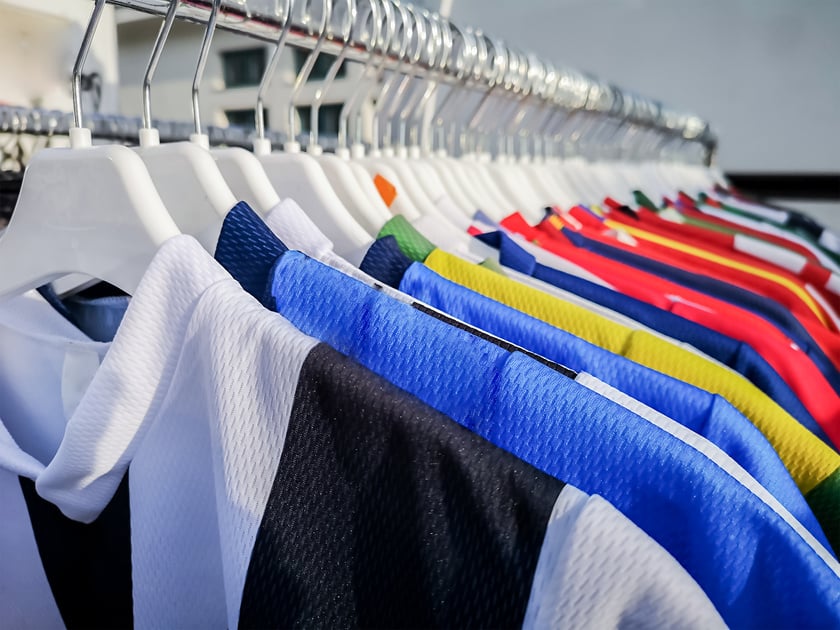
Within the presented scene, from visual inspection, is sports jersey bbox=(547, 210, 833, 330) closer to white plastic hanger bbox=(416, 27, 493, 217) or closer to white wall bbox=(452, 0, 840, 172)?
white plastic hanger bbox=(416, 27, 493, 217)

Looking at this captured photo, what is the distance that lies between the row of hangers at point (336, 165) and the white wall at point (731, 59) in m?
1.20

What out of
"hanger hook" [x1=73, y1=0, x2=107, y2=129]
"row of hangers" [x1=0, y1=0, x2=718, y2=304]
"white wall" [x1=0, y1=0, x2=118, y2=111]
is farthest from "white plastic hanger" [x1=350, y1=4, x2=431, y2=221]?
"white wall" [x1=0, y1=0, x2=118, y2=111]

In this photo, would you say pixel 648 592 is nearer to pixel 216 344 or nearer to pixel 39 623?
pixel 216 344

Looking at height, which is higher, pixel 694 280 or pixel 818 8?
pixel 818 8

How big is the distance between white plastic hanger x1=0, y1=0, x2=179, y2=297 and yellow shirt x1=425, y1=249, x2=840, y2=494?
187 millimetres

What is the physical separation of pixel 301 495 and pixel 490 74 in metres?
0.56

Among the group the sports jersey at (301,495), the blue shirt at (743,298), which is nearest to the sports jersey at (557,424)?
the sports jersey at (301,495)

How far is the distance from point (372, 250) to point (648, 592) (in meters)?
0.26

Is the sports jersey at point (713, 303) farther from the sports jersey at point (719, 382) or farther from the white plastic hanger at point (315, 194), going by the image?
the white plastic hanger at point (315, 194)

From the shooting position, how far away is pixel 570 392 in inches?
10.8

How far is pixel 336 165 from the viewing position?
1.68ft

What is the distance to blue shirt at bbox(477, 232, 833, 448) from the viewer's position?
1.34 feet

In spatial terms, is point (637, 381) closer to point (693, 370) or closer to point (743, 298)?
point (693, 370)

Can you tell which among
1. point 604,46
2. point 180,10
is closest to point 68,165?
point 180,10
